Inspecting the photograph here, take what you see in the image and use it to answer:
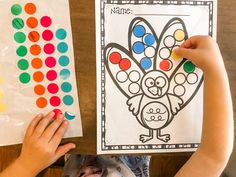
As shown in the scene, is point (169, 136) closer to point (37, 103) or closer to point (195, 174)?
point (195, 174)

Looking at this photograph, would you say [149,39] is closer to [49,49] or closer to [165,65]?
[165,65]

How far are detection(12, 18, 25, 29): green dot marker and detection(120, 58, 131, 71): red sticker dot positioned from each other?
0.60 feet

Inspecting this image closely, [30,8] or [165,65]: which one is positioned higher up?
[30,8]

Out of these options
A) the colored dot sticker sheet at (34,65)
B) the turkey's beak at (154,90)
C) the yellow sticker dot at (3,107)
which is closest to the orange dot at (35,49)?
the colored dot sticker sheet at (34,65)

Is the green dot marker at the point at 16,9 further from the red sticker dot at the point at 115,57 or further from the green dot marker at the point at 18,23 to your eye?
the red sticker dot at the point at 115,57

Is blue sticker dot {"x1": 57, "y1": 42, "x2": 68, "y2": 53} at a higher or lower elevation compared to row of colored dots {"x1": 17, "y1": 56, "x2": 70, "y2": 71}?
higher

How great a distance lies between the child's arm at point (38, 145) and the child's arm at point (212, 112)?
24 centimetres

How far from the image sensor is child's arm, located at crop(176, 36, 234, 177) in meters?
0.63

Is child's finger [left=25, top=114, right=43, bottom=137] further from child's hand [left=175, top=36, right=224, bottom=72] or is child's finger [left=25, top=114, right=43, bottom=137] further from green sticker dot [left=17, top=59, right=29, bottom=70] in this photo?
child's hand [left=175, top=36, right=224, bottom=72]

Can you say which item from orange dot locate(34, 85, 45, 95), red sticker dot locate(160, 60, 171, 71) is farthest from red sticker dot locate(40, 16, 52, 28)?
red sticker dot locate(160, 60, 171, 71)

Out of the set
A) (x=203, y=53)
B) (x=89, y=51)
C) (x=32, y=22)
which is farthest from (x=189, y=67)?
(x=32, y=22)

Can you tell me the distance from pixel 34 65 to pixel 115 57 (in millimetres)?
142

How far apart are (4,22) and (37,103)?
0.49 ft

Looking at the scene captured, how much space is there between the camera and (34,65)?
63cm
